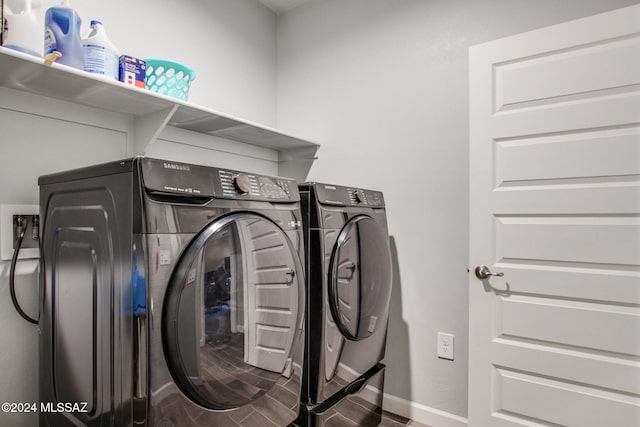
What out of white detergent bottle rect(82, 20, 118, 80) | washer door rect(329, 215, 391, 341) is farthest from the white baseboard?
white detergent bottle rect(82, 20, 118, 80)

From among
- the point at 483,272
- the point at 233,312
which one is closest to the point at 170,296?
the point at 233,312

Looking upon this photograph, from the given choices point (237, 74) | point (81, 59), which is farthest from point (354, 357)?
point (237, 74)

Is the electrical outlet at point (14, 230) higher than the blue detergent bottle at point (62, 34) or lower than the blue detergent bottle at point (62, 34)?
lower

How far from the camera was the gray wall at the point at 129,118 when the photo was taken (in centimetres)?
139

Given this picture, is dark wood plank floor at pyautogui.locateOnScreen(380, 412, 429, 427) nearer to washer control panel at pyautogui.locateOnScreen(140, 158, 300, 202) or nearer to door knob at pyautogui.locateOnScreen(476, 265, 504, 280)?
door knob at pyautogui.locateOnScreen(476, 265, 504, 280)

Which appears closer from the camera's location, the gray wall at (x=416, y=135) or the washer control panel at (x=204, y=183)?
the washer control panel at (x=204, y=183)

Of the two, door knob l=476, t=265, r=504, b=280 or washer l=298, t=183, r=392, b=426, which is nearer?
washer l=298, t=183, r=392, b=426

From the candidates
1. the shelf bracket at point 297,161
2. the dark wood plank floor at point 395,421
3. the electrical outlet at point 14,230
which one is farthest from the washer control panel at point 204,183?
the dark wood plank floor at point 395,421

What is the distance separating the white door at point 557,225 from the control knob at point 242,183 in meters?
1.19

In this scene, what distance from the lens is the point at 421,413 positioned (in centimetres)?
208

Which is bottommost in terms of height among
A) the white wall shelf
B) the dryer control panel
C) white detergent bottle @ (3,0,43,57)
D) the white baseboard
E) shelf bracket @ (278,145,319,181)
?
the white baseboard

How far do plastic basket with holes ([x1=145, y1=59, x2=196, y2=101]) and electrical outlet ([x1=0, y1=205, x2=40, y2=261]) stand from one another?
2.37 ft

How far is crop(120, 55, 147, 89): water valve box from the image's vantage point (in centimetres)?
154

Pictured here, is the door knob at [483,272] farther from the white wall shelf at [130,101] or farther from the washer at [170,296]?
the white wall shelf at [130,101]
